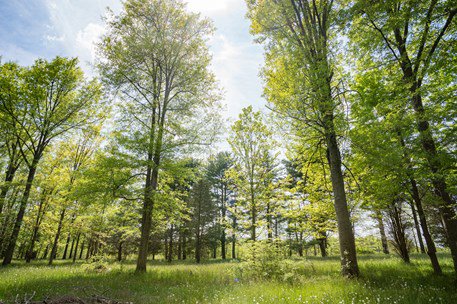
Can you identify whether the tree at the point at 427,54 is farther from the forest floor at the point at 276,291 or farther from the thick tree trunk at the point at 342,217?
the thick tree trunk at the point at 342,217

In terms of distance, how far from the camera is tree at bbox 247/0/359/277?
724 centimetres

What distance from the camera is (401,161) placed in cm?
634

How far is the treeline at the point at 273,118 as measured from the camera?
6.44 m

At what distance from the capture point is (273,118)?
9500 mm

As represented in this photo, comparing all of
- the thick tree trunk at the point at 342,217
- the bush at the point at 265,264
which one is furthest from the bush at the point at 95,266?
the thick tree trunk at the point at 342,217

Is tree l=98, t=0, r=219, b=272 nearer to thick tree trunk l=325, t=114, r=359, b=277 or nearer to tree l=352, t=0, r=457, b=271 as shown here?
thick tree trunk l=325, t=114, r=359, b=277

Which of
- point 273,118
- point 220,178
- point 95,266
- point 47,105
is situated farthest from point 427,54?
point 220,178

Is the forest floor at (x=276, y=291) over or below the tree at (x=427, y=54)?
below

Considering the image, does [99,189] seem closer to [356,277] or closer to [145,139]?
[145,139]

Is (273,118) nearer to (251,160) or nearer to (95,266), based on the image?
(251,160)

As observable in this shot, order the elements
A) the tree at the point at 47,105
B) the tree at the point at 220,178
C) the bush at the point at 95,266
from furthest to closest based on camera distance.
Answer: the tree at the point at 220,178 < the tree at the point at 47,105 < the bush at the point at 95,266

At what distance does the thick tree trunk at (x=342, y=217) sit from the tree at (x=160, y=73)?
6622 millimetres

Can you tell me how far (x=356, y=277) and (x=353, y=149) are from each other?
4.16m

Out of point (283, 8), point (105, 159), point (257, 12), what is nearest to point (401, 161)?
point (283, 8)
